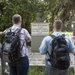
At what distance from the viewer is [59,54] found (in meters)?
4.77

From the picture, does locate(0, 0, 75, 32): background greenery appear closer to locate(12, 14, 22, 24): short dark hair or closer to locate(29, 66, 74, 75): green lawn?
locate(29, 66, 74, 75): green lawn

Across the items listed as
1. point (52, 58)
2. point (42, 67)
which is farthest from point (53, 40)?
point (42, 67)

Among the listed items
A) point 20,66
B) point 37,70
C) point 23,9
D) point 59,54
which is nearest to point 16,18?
point 20,66

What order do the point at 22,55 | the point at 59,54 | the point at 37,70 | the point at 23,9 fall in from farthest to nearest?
the point at 23,9
the point at 37,70
the point at 22,55
the point at 59,54

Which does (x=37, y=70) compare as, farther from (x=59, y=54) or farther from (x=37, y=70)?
(x=59, y=54)

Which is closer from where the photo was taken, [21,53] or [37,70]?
[21,53]

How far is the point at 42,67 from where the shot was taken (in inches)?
375

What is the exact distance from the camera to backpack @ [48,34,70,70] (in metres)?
4.77

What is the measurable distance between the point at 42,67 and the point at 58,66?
Answer: 15.6ft

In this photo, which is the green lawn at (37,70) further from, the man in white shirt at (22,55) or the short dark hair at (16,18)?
the short dark hair at (16,18)

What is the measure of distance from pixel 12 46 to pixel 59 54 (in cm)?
97

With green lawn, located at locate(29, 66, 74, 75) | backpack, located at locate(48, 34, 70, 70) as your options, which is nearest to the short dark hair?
backpack, located at locate(48, 34, 70, 70)

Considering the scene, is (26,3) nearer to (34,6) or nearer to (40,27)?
(34,6)

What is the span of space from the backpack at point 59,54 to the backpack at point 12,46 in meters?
0.75
